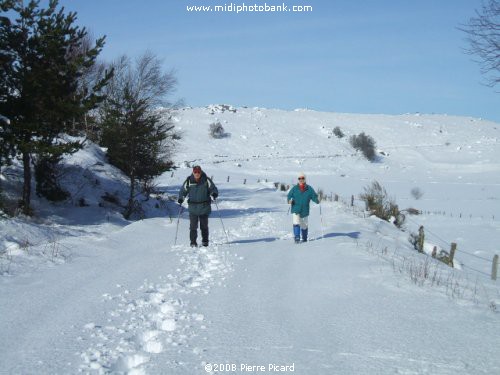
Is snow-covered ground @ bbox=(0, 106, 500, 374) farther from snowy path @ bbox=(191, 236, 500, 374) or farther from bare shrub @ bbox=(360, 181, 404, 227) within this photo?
bare shrub @ bbox=(360, 181, 404, 227)

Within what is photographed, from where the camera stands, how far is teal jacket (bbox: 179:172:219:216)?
11.5 meters

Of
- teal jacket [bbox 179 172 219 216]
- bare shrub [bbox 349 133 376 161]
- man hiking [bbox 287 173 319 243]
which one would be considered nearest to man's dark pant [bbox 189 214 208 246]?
teal jacket [bbox 179 172 219 216]

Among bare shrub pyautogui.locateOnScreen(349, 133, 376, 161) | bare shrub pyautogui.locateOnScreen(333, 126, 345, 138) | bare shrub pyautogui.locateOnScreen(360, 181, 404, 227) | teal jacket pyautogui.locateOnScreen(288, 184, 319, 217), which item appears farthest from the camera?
bare shrub pyautogui.locateOnScreen(333, 126, 345, 138)

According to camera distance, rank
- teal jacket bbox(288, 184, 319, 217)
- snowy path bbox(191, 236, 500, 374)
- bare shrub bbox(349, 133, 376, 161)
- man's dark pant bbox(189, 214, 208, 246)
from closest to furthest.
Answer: snowy path bbox(191, 236, 500, 374) < man's dark pant bbox(189, 214, 208, 246) < teal jacket bbox(288, 184, 319, 217) < bare shrub bbox(349, 133, 376, 161)

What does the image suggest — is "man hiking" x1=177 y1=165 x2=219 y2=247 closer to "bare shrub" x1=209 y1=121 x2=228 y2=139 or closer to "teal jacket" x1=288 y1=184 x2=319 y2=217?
"teal jacket" x1=288 y1=184 x2=319 y2=217

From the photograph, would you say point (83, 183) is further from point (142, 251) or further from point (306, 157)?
point (306, 157)

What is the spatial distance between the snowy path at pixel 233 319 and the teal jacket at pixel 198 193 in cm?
201

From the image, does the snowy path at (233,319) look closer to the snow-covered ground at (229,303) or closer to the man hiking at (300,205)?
the snow-covered ground at (229,303)

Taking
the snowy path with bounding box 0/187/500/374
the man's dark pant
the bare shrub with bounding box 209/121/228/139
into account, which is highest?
the bare shrub with bounding box 209/121/228/139

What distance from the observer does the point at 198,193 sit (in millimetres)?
11500

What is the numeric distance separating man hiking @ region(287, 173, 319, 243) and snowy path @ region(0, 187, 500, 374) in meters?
2.71

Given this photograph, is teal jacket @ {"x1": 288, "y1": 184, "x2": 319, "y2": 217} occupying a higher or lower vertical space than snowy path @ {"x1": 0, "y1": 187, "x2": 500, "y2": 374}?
higher

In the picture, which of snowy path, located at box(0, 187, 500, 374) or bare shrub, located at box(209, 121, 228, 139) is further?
bare shrub, located at box(209, 121, 228, 139)

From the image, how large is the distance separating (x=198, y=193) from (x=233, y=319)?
6090 millimetres
